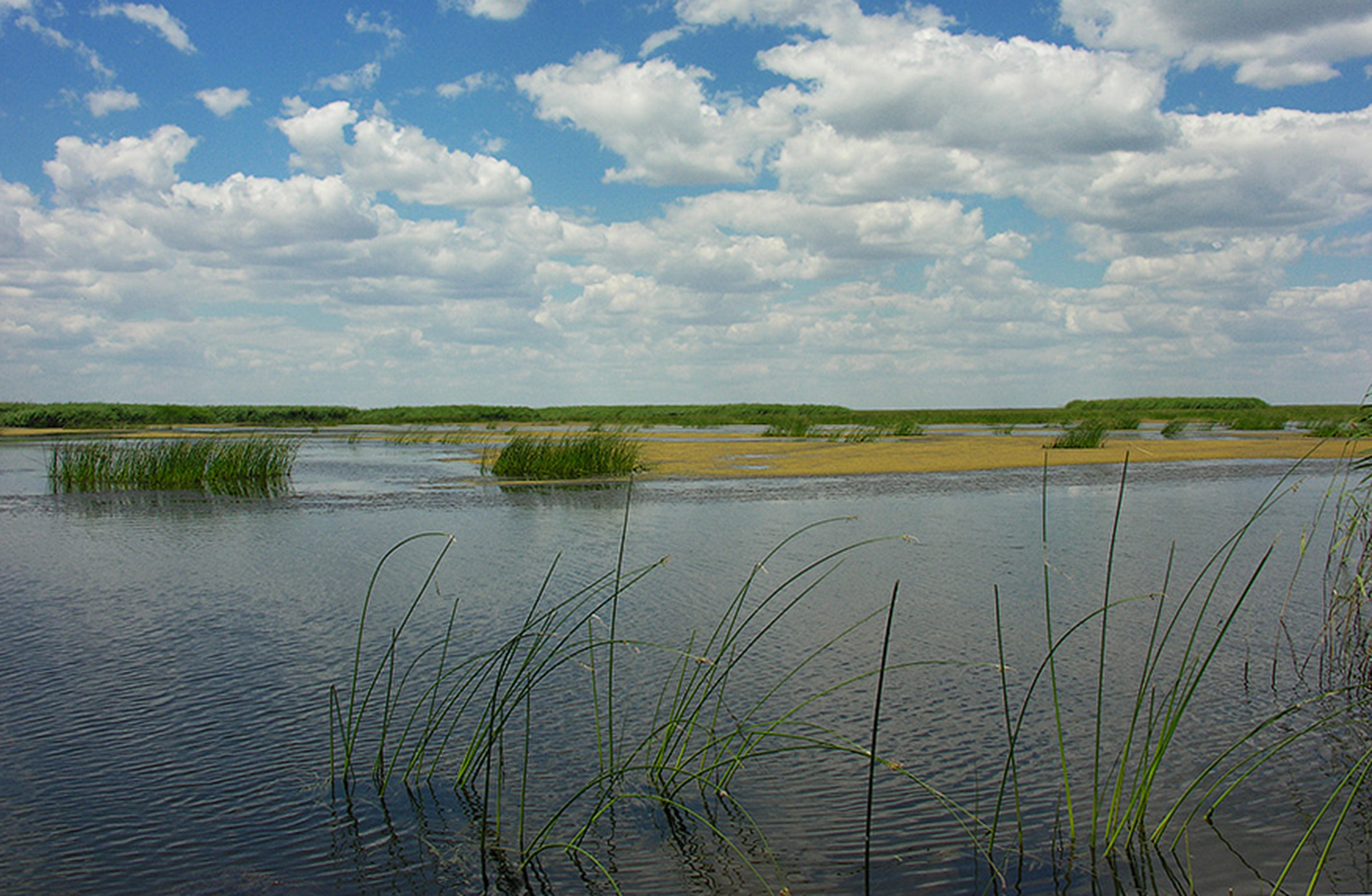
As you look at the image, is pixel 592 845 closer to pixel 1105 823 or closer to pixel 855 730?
pixel 855 730

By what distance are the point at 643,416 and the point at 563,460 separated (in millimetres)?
65095

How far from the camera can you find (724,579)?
1133 cm

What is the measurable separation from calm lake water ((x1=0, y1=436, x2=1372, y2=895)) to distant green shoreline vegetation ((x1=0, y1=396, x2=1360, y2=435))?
40191 millimetres

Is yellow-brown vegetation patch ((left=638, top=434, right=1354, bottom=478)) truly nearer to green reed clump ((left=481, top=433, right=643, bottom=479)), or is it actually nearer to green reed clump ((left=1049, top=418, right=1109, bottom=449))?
green reed clump ((left=1049, top=418, right=1109, bottom=449))

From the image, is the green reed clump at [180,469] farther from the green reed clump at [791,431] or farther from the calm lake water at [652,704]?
the green reed clump at [791,431]

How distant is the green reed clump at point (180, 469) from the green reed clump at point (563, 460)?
597 centimetres

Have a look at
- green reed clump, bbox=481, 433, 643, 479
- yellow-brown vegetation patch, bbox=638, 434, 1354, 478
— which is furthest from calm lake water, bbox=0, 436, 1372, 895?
yellow-brown vegetation patch, bbox=638, 434, 1354, 478

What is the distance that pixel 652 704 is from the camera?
6.83 m

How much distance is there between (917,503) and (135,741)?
1565 centimetres

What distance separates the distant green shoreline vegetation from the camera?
222 ft

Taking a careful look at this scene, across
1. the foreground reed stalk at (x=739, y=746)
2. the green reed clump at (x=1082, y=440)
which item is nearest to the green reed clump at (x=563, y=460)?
the foreground reed stalk at (x=739, y=746)

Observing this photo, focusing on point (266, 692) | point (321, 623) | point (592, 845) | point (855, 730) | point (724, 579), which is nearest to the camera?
point (592, 845)

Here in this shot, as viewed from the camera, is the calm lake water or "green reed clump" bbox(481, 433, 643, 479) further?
"green reed clump" bbox(481, 433, 643, 479)

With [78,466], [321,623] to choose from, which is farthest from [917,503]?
[78,466]
